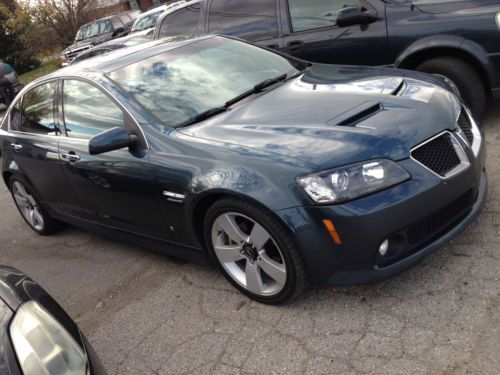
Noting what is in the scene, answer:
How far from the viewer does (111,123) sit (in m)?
3.55

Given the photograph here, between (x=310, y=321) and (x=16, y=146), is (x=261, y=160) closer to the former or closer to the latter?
(x=310, y=321)

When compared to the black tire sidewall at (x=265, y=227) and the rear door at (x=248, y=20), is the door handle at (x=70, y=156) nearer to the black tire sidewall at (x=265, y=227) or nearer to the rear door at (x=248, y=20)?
the black tire sidewall at (x=265, y=227)

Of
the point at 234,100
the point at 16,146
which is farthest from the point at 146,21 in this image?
the point at 234,100

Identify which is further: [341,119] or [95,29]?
[95,29]

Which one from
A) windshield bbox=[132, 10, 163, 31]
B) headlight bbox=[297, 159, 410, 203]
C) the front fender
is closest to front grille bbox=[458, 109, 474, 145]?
headlight bbox=[297, 159, 410, 203]

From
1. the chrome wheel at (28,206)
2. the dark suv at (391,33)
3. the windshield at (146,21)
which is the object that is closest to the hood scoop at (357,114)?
the dark suv at (391,33)

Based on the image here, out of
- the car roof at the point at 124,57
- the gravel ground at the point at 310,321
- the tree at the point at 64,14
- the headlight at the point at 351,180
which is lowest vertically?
the gravel ground at the point at 310,321

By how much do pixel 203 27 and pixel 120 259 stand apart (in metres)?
3.33

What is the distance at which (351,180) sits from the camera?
2584 millimetres

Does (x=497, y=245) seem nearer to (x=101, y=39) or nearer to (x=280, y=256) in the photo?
(x=280, y=256)

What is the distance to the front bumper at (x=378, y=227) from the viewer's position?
8.33ft

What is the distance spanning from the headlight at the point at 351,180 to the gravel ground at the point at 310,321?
0.69 metres

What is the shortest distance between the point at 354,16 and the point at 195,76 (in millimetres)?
2098

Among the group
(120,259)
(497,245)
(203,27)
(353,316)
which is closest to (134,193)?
(120,259)
